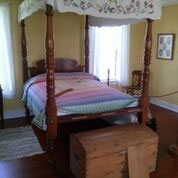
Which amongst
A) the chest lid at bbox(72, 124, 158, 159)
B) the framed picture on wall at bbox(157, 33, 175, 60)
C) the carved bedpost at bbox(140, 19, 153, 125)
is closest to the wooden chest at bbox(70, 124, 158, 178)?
the chest lid at bbox(72, 124, 158, 159)

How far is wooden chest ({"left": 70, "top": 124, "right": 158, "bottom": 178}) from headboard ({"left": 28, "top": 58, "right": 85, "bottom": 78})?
2.28 meters

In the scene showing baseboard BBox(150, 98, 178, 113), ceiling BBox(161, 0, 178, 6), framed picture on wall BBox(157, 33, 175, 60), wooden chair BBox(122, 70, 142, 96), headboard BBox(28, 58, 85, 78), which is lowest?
baseboard BBox(150, 98, 178, 113)

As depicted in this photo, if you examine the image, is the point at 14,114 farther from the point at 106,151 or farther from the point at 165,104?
the point at 165,104

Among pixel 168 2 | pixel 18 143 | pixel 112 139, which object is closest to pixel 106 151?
pixel 112 139

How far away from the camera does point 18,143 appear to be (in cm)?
335

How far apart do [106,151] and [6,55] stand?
9.43 ft

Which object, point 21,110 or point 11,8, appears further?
point 21,110

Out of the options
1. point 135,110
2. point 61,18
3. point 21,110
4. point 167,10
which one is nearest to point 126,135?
point 135,110

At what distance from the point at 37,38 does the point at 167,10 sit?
2952 mm

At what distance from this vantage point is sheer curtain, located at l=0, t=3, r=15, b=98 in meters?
4.03

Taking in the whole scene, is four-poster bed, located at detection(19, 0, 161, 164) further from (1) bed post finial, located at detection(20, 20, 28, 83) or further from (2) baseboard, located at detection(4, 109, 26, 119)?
(2) baseboard, located at detection(4, 109, 26, 119)

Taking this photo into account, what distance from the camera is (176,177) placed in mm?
2598

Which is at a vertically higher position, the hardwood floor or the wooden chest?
the wooden chest

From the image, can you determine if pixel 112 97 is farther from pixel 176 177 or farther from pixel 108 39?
pixel 108 39
